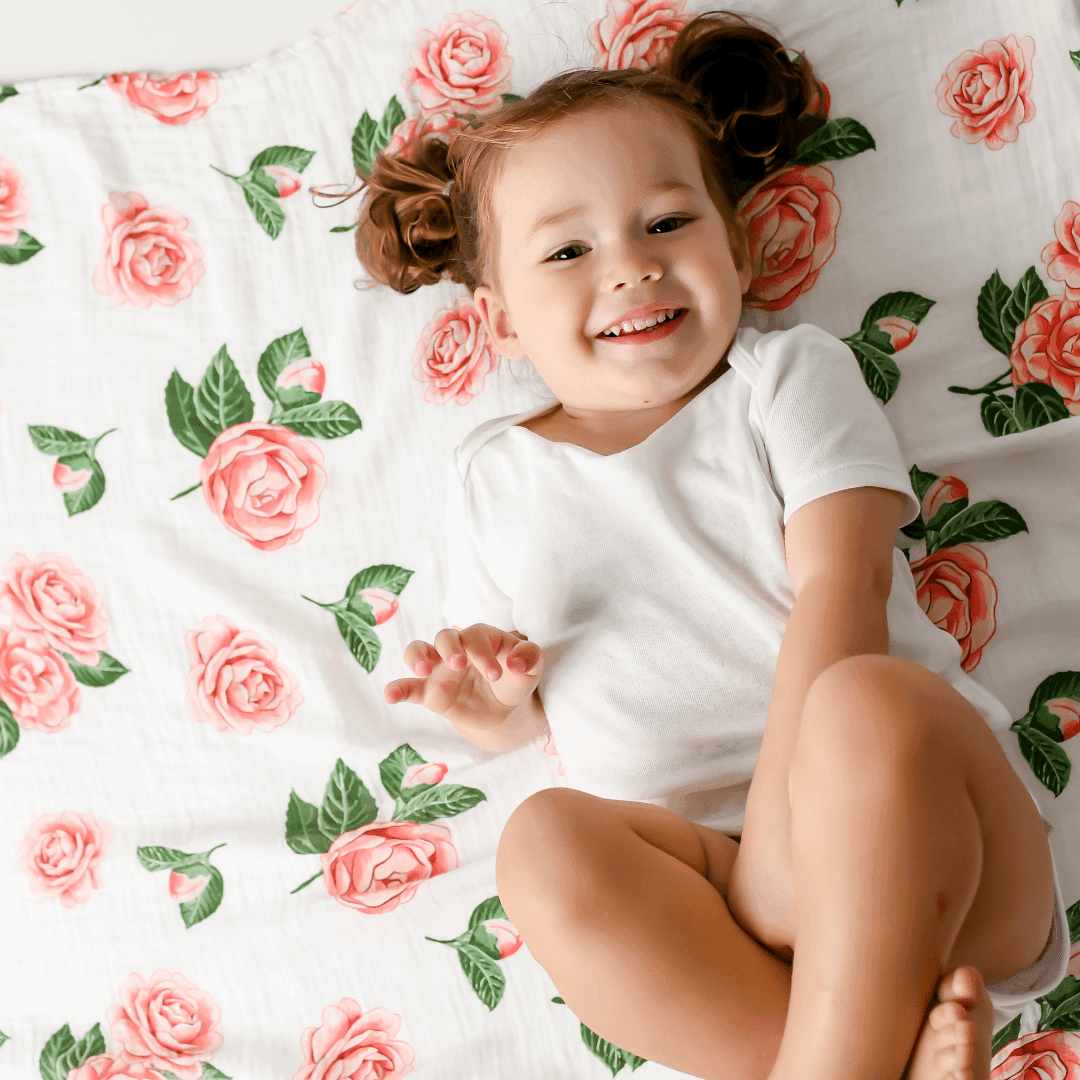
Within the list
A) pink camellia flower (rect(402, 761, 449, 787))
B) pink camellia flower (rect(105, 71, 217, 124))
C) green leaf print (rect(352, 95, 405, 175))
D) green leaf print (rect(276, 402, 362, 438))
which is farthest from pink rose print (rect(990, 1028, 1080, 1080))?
pink camellia flower (rect(105, 71, 217, 124))

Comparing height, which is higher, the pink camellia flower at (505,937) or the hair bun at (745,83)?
the hair bun at (745,83)

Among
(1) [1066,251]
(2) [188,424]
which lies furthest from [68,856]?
(1) [1066,251]

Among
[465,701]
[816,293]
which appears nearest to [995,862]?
[465,701]

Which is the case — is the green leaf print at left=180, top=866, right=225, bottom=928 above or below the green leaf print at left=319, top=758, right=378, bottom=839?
below

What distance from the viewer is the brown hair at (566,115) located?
0.94 meters

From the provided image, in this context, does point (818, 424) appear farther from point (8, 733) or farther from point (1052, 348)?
point (8, 733)

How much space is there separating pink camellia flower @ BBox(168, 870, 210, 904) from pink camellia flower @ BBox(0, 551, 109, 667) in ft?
0.86

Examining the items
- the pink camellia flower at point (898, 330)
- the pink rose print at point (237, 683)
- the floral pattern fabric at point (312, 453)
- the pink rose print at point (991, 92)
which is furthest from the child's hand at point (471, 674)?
the pink rose print at point (991, 92)

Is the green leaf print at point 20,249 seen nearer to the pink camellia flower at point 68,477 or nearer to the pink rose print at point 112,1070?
the pink camellia flower at point 68,477

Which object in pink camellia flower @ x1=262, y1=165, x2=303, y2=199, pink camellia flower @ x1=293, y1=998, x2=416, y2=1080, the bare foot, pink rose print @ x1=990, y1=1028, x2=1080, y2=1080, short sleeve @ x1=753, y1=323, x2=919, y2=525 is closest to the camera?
the bare foot

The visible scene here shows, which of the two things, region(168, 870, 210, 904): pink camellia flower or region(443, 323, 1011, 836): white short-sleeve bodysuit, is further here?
region(168, 870, 210, 904): pink camellia flower

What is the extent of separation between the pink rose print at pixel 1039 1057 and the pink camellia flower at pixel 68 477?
3.71 feet

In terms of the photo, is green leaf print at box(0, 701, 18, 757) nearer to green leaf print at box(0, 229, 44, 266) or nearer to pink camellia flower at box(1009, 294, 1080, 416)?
green leaf print at box(0, 229, 44, 266)

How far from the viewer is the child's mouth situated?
0.86 metres
